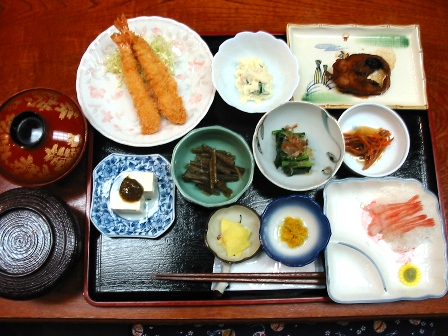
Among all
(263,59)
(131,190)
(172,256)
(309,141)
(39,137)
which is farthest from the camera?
(263,59)

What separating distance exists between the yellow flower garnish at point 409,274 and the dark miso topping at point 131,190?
4.11ft

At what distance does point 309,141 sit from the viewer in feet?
6.76

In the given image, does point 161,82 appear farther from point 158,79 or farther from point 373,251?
point 373,251

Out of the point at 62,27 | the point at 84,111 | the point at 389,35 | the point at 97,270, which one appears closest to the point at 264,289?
the point at 97,270

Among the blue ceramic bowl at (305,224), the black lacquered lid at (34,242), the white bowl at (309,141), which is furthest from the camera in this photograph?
the white bowl at (309,141)

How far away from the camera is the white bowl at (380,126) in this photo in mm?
1992

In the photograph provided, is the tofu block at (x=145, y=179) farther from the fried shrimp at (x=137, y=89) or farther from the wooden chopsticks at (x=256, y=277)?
the wooden chopsticks at (x=256, y=277)

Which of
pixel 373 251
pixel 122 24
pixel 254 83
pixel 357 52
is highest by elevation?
pixel 122 24

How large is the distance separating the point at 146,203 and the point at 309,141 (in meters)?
0.86

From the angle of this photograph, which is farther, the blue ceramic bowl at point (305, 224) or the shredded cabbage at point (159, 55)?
the shredded cabbage at point (159, 55)

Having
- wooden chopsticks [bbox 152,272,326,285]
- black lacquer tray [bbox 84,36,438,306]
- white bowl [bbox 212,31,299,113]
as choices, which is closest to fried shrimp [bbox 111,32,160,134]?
black lacquer tray [bbox 84,36,438,306]

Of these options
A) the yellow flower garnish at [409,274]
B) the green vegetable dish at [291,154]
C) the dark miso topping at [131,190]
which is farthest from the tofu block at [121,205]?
the yellow flower garnish at [409,274]

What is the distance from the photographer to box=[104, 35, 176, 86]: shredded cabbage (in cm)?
212

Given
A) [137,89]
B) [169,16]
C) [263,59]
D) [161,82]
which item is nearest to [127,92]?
[137,89]
